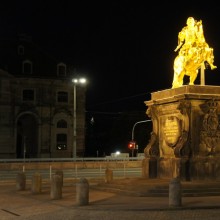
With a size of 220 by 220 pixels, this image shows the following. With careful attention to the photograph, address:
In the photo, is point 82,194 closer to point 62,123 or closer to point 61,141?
point 61,141

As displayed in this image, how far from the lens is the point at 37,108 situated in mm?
84562

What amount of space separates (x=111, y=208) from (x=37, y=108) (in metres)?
68.4

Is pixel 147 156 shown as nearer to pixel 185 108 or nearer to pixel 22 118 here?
pixel 185 108

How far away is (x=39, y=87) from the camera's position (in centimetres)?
8450

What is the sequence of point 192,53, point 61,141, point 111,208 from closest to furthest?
point 111,208 → point 192,53 → point 61,141

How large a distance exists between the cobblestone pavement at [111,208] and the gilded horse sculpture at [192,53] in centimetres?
669

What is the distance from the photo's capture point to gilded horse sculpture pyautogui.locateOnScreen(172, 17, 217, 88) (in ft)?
80.5

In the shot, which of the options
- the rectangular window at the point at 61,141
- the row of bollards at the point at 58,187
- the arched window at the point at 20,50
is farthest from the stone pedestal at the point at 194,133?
the arched window at the point at 20,50

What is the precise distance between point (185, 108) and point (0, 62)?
6679cm

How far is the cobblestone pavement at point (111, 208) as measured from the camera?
625 inches

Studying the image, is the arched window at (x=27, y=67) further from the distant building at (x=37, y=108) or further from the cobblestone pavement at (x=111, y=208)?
the cobblestone pavement at (x=111, y=208)

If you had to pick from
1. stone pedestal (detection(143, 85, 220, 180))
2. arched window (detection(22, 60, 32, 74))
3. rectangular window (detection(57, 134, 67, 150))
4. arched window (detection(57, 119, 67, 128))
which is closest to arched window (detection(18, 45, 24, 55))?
arched window (detection(22, 60, 32, 74))

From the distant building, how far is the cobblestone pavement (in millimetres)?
61672

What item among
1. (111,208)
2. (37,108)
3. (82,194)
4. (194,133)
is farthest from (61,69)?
(111,208)
